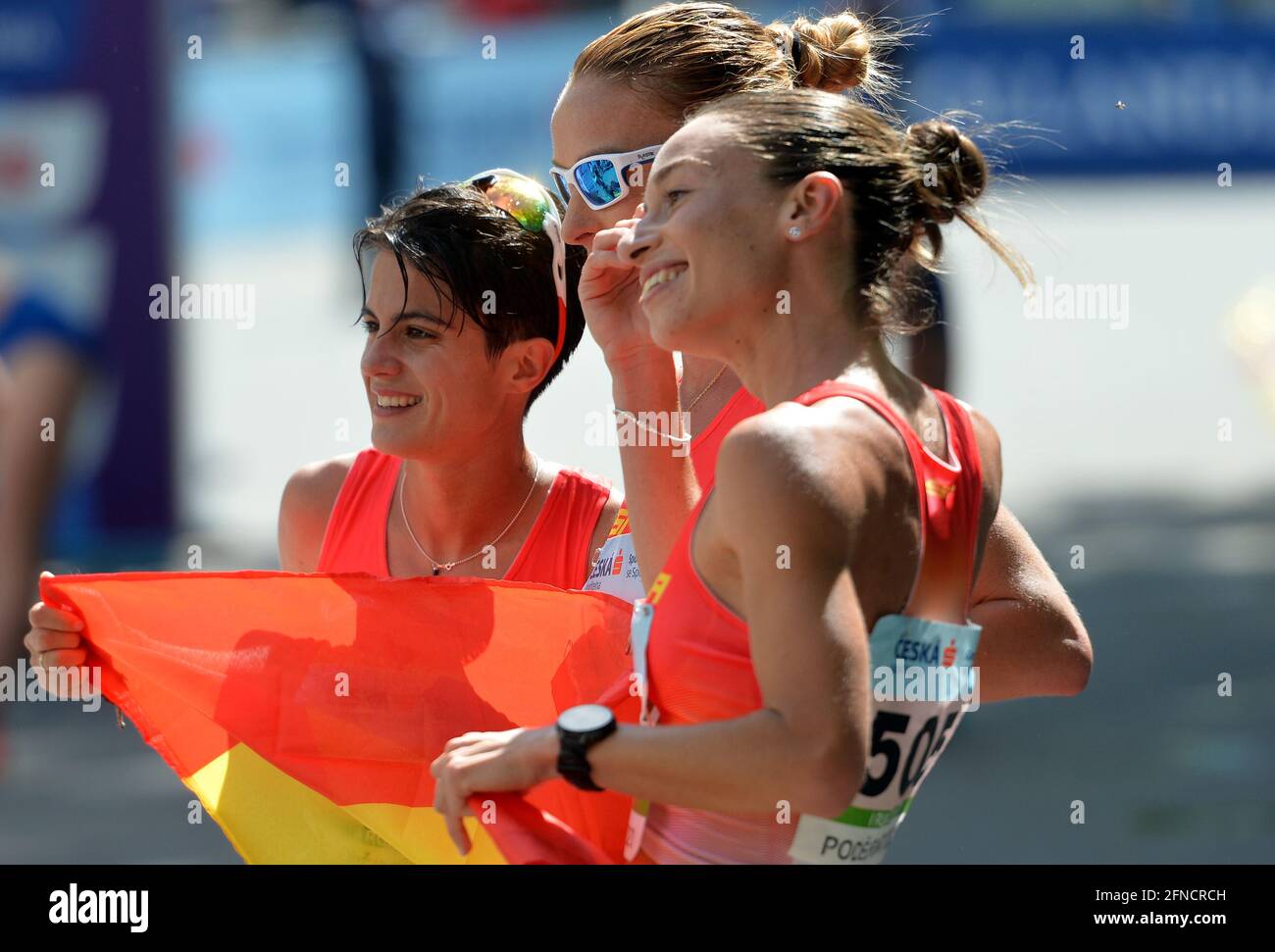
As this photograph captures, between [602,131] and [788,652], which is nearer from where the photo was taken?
[788,652]

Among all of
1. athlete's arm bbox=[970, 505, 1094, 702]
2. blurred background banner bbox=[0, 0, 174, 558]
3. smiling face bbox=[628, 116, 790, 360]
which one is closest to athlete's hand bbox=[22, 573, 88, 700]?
smiling face bbox=[628, 116, 790, 360]

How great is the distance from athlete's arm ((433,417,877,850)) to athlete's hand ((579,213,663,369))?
0.67 meters

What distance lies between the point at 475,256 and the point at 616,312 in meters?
0.47

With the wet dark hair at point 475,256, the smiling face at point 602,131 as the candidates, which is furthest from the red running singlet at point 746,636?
the wet dark hair at point 475,256

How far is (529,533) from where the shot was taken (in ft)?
9.76

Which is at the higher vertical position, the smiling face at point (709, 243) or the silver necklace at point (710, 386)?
the smiling face at point (709, 243)

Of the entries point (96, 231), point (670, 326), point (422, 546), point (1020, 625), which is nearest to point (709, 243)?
point (670, 326)

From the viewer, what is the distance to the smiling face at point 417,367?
114 inches

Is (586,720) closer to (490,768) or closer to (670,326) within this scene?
(490,768)

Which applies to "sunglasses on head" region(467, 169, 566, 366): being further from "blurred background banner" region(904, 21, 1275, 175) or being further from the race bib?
"blurred background banner" region(904, 21, 1275, 175)

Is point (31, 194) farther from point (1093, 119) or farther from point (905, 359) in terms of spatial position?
point (1093, 119)

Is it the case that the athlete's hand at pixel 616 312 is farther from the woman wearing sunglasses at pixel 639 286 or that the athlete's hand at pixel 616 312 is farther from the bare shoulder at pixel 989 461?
the bare shoulder at pixel 989 461

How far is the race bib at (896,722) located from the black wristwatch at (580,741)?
10.8 inches
